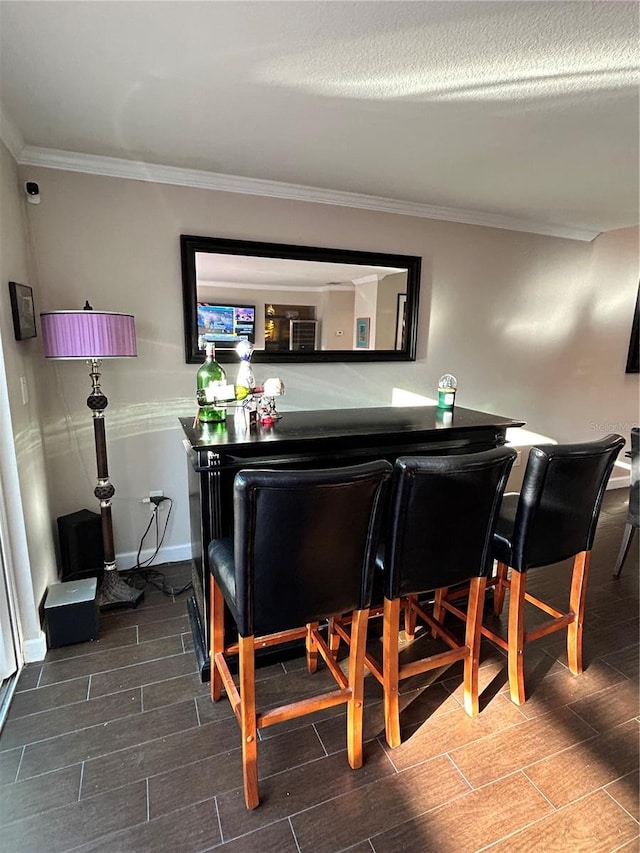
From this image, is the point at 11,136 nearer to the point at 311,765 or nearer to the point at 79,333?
the point at 79,333

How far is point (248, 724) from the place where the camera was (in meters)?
1.45

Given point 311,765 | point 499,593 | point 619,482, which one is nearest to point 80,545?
point 311,765

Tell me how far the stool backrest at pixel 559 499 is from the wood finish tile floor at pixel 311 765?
2.14 ft

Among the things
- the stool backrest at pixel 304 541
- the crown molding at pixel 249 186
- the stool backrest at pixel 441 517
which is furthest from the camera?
the crown molding at pixel 249 186

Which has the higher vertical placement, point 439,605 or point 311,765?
point 439,605

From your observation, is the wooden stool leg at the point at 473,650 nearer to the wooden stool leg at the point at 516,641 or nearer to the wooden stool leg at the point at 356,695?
the wooden stool leg at the point at 516,641

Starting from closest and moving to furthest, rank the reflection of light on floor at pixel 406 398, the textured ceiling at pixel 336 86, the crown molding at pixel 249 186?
the textured ceiling at pixel 336 86 < the crown molding at pixel 249 186 < the reflection of light on floor at pixel 406 398

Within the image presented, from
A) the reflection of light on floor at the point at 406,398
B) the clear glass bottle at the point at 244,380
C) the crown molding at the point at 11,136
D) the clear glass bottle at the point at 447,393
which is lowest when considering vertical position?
the reflection of light on floor at the point at 406,398

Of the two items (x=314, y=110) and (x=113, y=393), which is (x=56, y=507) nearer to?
(x=113, y=393)

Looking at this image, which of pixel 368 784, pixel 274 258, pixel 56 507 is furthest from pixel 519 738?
pixel 274 258

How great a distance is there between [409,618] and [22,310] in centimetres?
245

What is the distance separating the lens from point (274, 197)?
2938 mm

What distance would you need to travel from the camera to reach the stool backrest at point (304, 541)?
4.21 feet

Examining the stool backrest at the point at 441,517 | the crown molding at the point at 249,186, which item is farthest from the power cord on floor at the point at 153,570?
the crown molding at the point at 249,186
